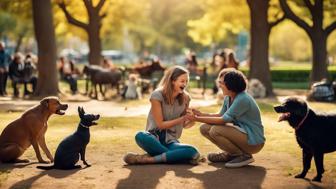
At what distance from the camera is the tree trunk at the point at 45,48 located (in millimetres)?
23594

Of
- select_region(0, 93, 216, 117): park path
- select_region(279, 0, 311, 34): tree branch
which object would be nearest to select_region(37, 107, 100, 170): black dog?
select_region(0, 93, 216, 117): park path

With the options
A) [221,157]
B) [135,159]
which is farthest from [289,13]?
[135,159]

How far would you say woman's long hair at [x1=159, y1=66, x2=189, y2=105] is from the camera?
951cm

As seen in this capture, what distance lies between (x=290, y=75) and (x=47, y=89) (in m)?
20.0

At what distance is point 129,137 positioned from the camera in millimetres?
13031

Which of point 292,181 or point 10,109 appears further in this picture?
point 10,109

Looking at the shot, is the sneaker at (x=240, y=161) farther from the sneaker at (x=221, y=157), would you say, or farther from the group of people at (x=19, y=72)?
the group of people at (x=19, y=72)

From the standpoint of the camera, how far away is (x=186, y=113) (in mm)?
9766

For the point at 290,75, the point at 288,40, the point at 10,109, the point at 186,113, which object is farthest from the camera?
the point at 288,40

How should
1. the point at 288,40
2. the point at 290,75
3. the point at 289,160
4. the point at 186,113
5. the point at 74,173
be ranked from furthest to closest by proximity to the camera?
1. the point at 288,40
2. the point at 290,75
3. the point at 289,160
4. the point at 186,113
5. the point at 74,173

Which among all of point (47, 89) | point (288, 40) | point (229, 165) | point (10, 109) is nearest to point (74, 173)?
point (229, 165)

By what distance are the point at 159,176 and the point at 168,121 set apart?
112 cm

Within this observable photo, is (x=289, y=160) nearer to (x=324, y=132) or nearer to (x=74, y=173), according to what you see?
(x=324, y=132)

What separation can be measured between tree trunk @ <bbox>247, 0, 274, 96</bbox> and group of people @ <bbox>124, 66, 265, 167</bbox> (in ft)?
55.0
